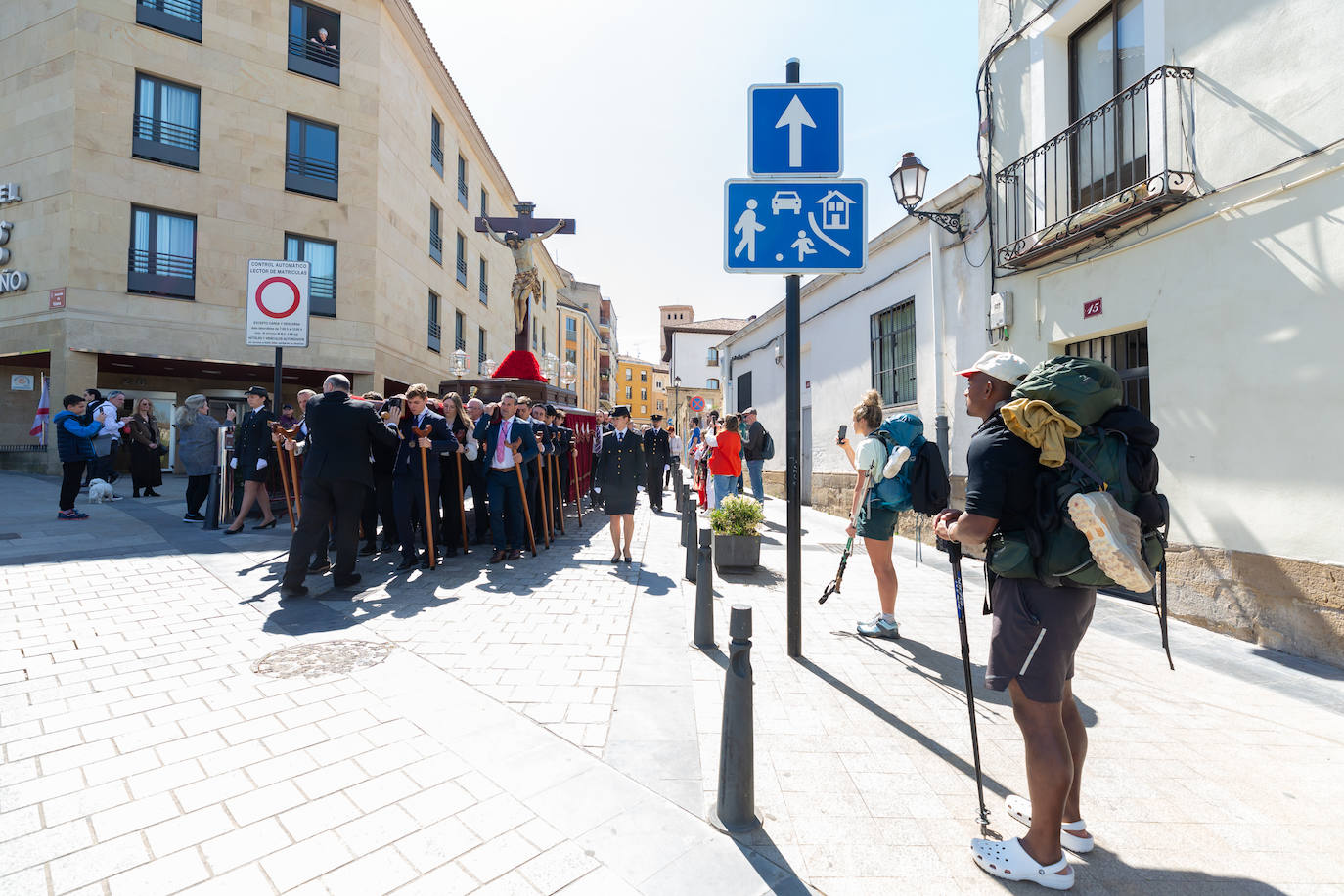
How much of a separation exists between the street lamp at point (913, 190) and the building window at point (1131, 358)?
9.37 ft

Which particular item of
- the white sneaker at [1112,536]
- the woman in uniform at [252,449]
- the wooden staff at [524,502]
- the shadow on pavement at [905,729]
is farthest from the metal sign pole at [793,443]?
the woman in uniform at [252,449]

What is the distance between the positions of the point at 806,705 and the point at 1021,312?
625 cm

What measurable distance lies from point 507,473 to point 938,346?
6526mm

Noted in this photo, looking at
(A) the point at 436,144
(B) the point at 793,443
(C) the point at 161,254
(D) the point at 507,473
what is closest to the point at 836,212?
(B) the point at 793,443

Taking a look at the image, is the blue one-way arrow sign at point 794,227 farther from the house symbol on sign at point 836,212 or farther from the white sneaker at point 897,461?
the white sneaker at point 897,461

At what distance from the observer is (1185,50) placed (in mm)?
5648

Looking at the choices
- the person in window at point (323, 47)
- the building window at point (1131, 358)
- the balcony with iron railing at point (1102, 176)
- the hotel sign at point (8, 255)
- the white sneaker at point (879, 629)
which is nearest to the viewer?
the white sneaker at point (879, 629)

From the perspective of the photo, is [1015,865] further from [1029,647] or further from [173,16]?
[173,16]

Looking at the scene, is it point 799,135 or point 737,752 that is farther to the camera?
point 799,135

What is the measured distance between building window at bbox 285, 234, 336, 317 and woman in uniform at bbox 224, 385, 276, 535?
32.6 feet

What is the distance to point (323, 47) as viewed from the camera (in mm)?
17516

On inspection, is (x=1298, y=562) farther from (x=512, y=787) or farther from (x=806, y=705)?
(x=512, y=787)

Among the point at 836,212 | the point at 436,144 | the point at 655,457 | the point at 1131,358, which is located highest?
the point at 436,144

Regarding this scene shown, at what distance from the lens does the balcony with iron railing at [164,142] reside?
15.3 m
